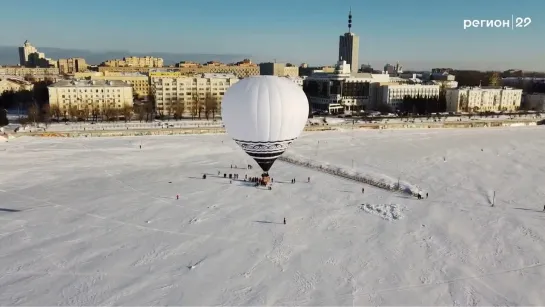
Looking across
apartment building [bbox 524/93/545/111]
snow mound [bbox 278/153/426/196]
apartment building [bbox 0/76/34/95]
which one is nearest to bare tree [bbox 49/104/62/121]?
apartment building [bbox 0/76/34/95]

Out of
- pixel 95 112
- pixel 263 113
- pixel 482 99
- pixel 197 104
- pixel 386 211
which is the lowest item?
pixel 386 211

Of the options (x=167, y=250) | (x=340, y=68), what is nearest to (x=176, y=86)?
(x=340, y=68)

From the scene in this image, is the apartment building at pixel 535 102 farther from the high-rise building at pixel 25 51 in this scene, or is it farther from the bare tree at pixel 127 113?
the high-rise building at pixel 25 51

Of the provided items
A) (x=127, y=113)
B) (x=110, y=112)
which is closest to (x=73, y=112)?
(x=110, y=112)

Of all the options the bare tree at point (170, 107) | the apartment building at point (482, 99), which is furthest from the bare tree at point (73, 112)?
the apartment building at point (482, 99)

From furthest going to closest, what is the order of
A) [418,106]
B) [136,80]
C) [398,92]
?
[136,80]
[398,92]
[418,106]

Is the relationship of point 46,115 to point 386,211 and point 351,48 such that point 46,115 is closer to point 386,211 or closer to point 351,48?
point 386,211

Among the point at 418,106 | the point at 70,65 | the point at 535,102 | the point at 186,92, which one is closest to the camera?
the point at 186,92
